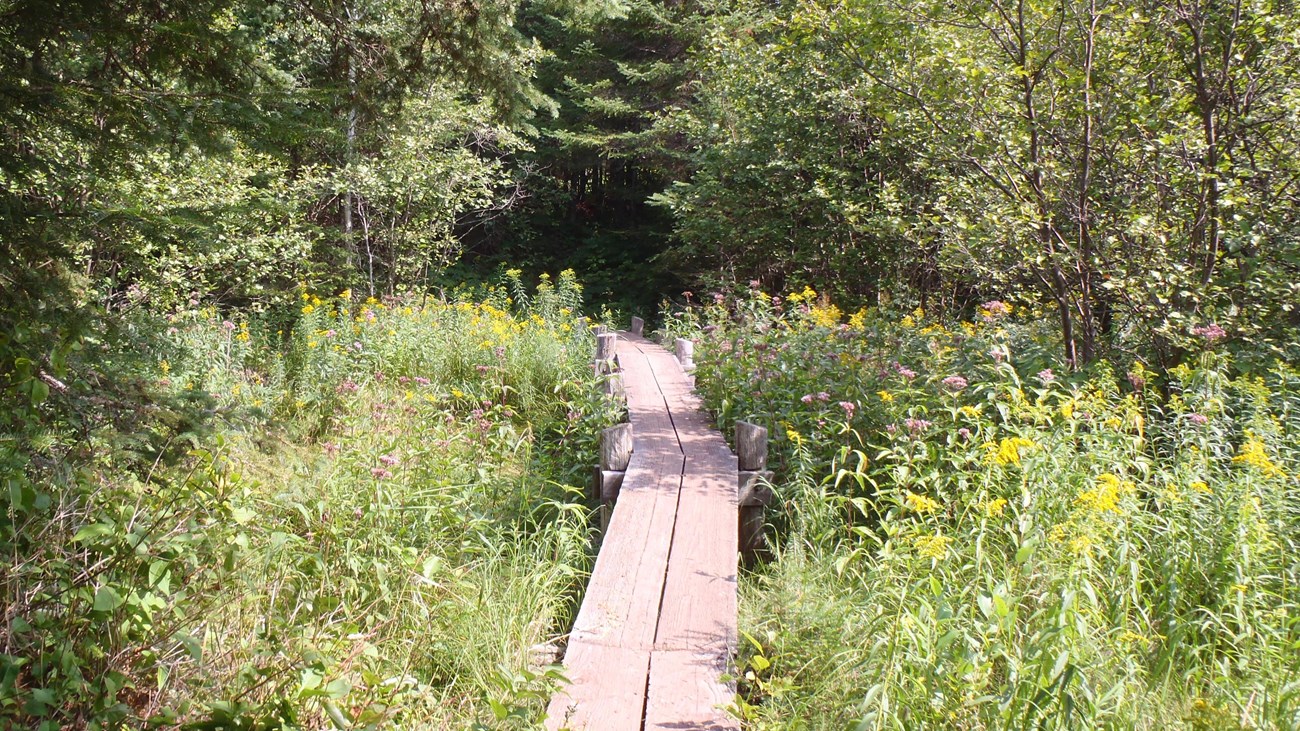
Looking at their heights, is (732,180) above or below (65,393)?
above

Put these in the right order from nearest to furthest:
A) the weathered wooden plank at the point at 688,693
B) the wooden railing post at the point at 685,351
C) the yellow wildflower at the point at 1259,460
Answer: the weathered wooden plank at the point at 688,693 < the yellow wildflower at the point at 1259,460 < the wooden railing post at the point at 685,351

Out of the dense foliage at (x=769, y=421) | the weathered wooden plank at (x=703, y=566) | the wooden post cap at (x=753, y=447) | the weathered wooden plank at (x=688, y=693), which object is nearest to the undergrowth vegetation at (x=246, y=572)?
the dense foliage at (x=769, y=421)

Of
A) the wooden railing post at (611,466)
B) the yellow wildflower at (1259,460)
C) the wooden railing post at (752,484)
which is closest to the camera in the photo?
the yellow wildflower at (1259,460)

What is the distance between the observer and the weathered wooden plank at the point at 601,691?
8.97ft

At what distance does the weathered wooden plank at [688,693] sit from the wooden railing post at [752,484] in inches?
67.1

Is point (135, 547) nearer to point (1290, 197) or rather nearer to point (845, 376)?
point (845, 376)

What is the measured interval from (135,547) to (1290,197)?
6.35 m

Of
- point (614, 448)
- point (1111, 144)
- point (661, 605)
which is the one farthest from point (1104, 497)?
point (1111, 144)

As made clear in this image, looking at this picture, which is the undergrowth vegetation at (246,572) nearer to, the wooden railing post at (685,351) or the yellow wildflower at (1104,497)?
the yellow wildflower at (1104,497)

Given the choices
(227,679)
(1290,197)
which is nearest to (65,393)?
(227,679)

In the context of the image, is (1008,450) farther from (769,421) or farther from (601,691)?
(769,421)

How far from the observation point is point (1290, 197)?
A: 5102 millimetres

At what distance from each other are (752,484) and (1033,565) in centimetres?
182

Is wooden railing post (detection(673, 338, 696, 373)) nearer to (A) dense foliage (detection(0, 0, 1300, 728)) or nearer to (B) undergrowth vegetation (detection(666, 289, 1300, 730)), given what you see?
Answer: (A) dense foliage (detection(0, 0, 1300, 728))
